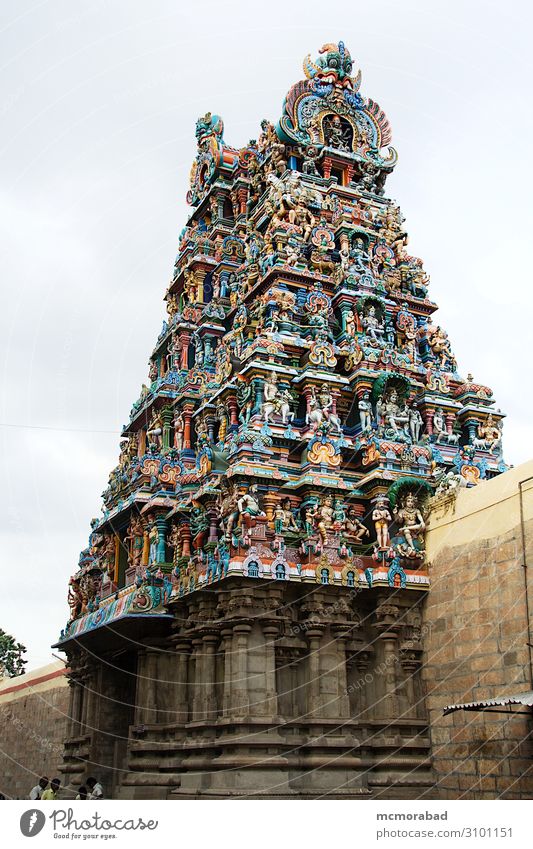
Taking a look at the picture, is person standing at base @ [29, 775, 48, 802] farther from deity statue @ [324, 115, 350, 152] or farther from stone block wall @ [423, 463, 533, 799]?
deity statue @ [324, 115, 350, 152]

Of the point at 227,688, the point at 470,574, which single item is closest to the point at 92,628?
the point at 227,688

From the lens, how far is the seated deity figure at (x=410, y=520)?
65.5 feet

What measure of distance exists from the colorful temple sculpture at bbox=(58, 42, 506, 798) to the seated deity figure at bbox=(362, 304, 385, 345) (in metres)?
0.07

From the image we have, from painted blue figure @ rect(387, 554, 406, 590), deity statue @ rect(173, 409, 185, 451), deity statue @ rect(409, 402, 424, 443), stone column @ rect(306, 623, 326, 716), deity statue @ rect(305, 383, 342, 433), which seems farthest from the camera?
deity statue @ rect(173, 409, 185, 451)

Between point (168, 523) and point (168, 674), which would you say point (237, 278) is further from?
point (168, 674)

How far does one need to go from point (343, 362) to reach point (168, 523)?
6.39 meters

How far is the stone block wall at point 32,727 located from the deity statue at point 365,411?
17.5 meters

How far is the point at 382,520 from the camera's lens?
1992 cm

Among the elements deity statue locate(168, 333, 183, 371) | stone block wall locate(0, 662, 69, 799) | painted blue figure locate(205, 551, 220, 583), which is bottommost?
stone block wall locate(0, 662, 69, 799)

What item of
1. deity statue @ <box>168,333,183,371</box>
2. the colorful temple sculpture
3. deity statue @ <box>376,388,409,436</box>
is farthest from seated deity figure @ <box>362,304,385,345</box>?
deity statue @ <box>168,333,183,371</box>

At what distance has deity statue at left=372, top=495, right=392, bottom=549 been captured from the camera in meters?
19.8

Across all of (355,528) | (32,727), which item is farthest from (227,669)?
(32,727)

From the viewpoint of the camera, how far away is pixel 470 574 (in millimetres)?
18250
